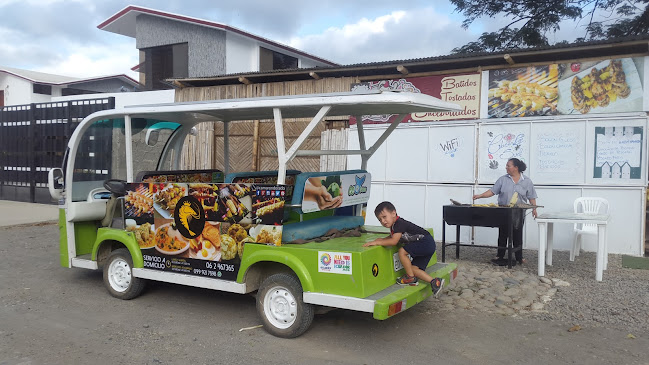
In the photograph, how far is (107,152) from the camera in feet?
21.8

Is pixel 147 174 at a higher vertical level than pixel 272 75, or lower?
lower

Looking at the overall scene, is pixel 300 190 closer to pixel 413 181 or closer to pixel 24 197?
pixel 413 181

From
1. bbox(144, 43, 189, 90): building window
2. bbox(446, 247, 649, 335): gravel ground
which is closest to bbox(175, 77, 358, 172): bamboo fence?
bbox(446, 247, 649, 335): gravel ground

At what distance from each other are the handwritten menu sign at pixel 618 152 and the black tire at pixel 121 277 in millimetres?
6954

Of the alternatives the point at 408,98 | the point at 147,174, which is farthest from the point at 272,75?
the point at 408,98

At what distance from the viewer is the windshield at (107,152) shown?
6.46 metres

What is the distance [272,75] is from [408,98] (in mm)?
6984

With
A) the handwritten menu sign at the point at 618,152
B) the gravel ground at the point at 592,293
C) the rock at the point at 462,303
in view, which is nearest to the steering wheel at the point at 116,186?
the rock at the point at 462,303

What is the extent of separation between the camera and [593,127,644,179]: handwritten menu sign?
27.5ft

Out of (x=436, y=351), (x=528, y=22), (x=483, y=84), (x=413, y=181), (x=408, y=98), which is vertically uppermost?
(x=528, y=22)

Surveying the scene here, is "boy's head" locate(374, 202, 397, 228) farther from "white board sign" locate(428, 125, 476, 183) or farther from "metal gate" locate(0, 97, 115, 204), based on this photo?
"metal gate" locate(0, 97, 115, 204)

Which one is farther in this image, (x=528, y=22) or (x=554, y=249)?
(x=528, y=22)

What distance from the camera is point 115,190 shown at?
21.0 ft

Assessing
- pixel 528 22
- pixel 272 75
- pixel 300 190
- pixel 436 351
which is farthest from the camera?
pixel 528 22
